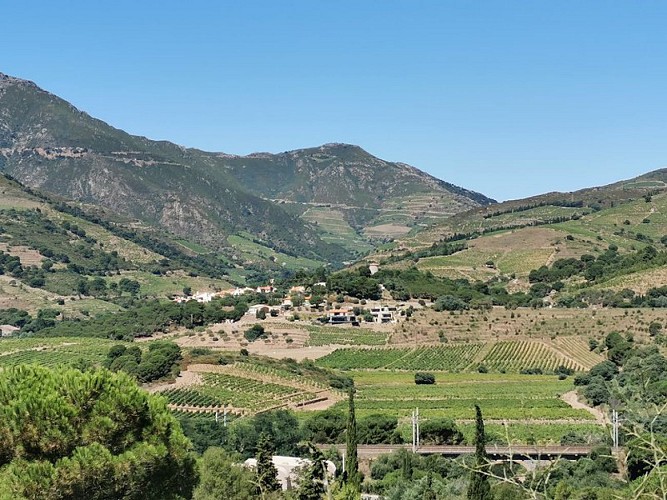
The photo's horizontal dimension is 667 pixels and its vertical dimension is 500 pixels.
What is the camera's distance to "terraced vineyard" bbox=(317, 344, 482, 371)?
3140 inches

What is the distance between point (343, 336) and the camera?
3519 inches

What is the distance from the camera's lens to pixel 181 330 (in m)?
98.9

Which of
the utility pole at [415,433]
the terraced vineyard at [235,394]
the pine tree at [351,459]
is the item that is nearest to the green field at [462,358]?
the terraced vineyard at [235,394]

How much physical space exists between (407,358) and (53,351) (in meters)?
34.2

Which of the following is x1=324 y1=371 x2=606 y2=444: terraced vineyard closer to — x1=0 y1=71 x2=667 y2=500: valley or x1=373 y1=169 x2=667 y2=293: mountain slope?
x1=0 y1=71 x2=667 y2=500: valley

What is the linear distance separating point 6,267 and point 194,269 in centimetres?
4933

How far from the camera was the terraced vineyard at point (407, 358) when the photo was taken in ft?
262

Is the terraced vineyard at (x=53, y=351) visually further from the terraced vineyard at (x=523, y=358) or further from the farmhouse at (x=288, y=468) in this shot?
the terraced vineyard at (x=523, y=358)

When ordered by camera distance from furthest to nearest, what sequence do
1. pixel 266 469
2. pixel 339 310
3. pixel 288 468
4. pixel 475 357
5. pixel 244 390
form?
pixel 339 310, pixel 475 357, pixel 244 390, pixel 288 468, pixel 266 469

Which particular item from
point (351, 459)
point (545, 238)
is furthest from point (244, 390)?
point (545, 238)

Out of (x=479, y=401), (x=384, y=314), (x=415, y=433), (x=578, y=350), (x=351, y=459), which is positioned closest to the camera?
(x=351, y=459)

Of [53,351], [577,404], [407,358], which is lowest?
[577,404]

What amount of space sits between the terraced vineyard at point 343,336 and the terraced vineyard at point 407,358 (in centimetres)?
304

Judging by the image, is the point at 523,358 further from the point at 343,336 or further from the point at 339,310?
the point at 339,310
